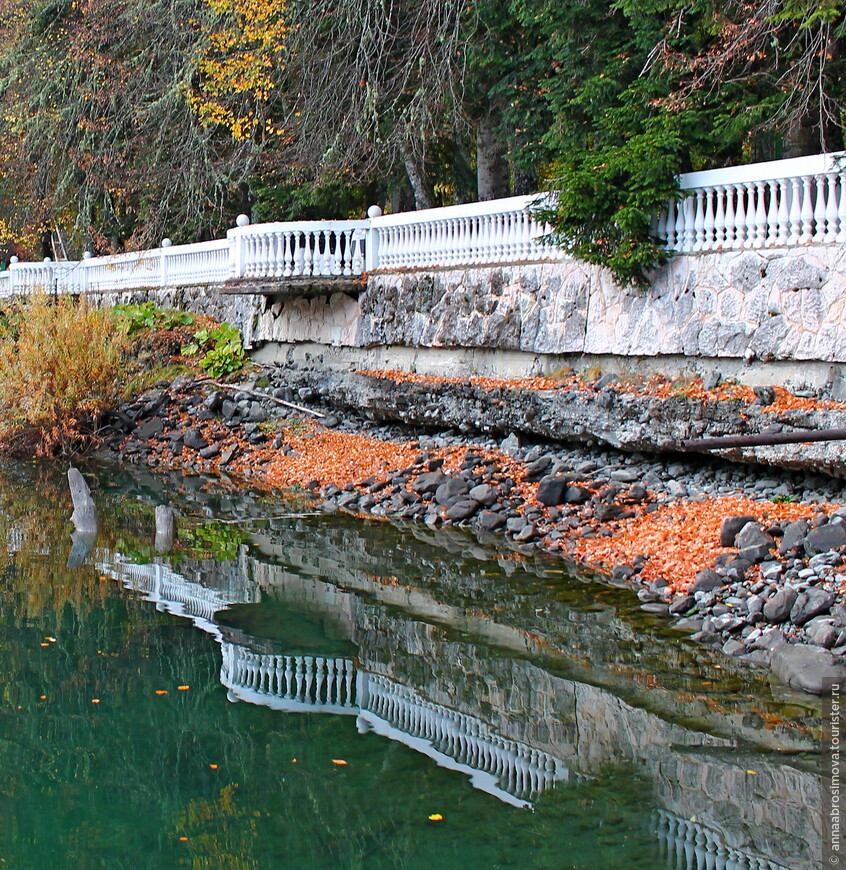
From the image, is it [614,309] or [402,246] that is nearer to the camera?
[614,309]

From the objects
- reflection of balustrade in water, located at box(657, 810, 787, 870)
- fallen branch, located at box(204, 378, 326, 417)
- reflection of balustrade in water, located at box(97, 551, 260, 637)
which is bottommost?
reflection of balustrade in water, located at box(657, 810, 787, 870)

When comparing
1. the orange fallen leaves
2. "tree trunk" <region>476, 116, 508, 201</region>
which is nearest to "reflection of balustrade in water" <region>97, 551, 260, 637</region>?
the orange fallen leaves

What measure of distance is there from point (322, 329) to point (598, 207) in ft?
23.2

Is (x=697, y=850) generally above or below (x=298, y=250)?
below

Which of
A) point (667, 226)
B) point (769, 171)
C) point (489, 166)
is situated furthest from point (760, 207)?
point (489, 166)

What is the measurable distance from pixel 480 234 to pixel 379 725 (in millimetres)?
9267

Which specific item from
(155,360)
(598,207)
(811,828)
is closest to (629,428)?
(598,207)

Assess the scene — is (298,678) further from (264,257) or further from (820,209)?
(264,257)

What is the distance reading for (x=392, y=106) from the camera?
1758cm

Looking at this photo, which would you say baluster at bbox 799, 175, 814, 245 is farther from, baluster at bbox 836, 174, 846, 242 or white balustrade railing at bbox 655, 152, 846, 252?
baluster at bbox 836, 174, 846, 242

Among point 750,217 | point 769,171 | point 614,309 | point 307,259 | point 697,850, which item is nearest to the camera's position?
point 697,850

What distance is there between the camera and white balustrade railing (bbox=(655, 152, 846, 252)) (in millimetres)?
10500

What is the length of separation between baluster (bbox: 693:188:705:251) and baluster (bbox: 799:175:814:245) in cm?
129

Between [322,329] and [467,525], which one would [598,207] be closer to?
[467,525]
